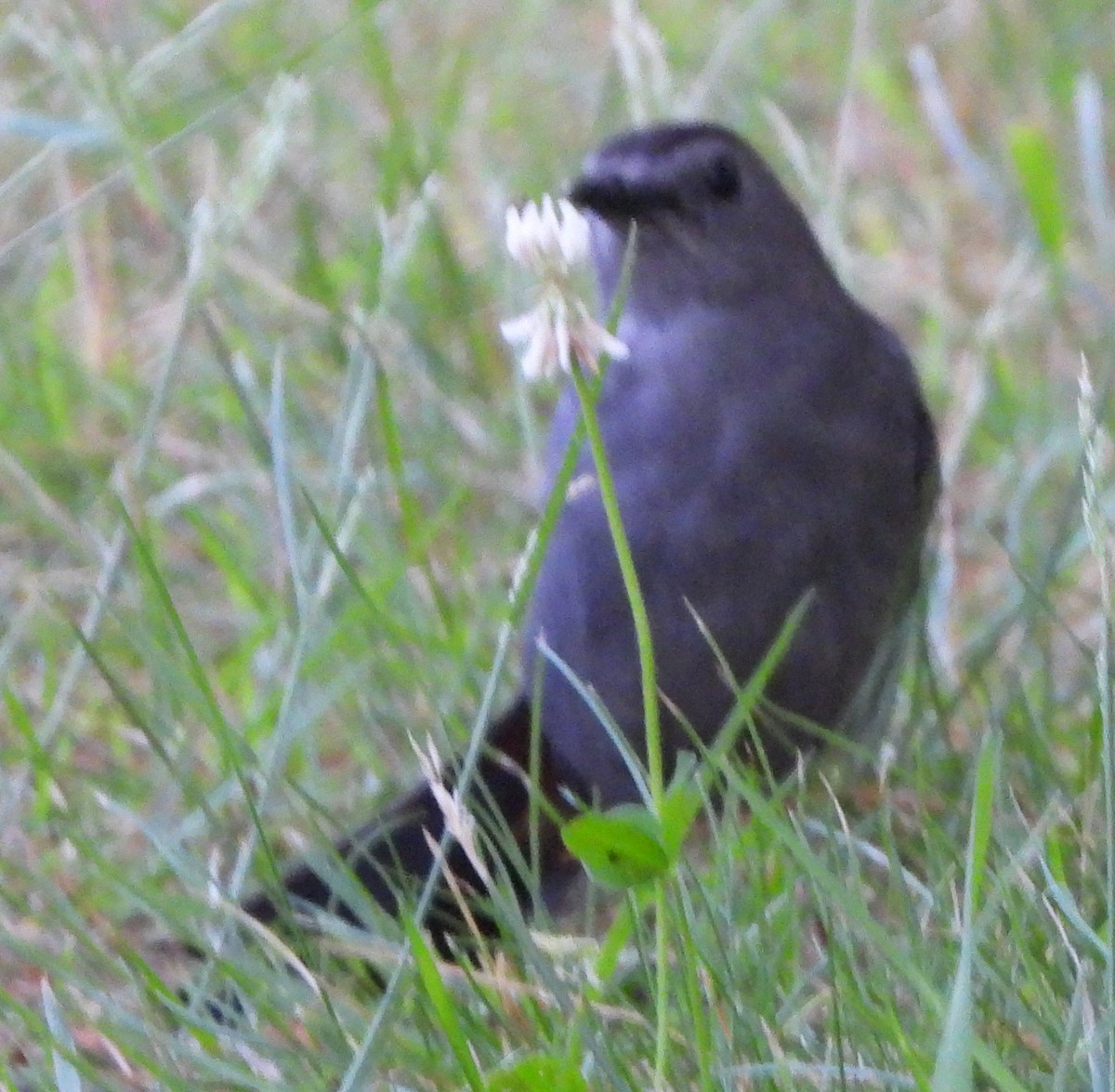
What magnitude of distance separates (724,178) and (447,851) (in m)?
0.72

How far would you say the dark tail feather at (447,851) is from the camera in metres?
1.52

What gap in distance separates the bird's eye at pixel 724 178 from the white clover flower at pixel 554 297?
894 millimetres

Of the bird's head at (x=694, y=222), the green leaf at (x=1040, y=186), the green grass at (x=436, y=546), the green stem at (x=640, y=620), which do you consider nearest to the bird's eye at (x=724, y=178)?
the bird's head at (x=694, y=222)

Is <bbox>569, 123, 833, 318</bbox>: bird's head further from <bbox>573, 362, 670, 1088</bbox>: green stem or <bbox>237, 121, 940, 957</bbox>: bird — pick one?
<bbox>573, 362, 670, 1088</bbox>: green stem

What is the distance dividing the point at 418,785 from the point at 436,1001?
623 mm

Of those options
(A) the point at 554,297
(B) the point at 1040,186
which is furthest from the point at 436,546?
(A) the point at 554,297

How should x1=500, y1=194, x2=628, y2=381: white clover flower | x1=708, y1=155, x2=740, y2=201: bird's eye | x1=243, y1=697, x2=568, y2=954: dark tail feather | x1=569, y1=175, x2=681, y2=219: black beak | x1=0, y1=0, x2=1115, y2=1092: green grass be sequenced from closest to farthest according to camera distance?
1. x1=500, y1=194, x2=628, y2=381: white clover flower
2. x1=0, y1=0, x2=1115, y2=1092: green grass
3. x1=243, y1=697, x2=568, y2=954: dark tail feather
4. x1=569, y1=175, x2=681, y2=219: black beak
5. x1=708, y1=155, x2=740, y2=201: bird's eye

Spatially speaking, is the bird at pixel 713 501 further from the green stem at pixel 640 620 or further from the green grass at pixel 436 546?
the green stem at pixel 640 620

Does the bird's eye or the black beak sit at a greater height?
the black beak

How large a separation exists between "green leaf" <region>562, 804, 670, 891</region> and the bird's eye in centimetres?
91

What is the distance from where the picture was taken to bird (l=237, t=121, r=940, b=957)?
167 centimetres

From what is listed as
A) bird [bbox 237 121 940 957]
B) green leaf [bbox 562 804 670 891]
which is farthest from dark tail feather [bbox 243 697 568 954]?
green leaf [bbox 562 804 670 891]

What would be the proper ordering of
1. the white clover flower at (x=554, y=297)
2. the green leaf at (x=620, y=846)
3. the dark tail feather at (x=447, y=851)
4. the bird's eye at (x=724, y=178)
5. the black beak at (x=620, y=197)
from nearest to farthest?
the white clover flower at (x=554, y=297)
the green leaf at (x=620, y=846)
the dark tail feather at (x=447, y=851)
the black beak at (x=620, y=197)
the bird's eye at (x=724, y=178)

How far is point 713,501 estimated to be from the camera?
1.67 metres
